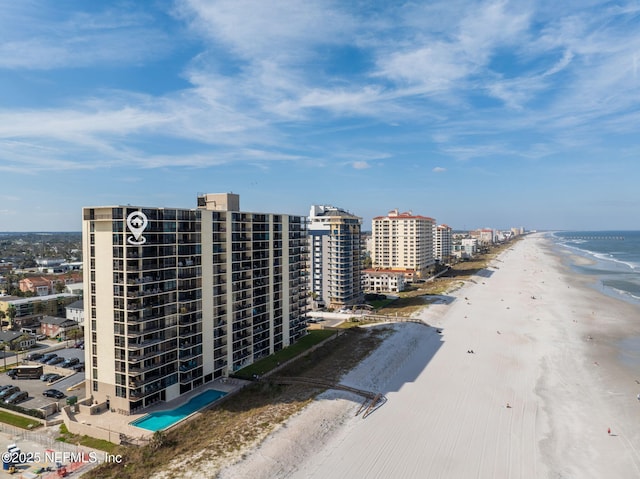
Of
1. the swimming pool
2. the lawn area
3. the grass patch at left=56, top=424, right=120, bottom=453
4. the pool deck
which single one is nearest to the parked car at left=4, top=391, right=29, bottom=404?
the pool deck

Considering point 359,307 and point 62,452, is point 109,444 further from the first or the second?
point 359,307

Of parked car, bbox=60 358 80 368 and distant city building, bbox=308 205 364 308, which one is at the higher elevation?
distant city building, bbox=308 205 364 308

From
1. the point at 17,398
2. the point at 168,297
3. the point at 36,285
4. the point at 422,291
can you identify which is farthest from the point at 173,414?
the point at 422,291

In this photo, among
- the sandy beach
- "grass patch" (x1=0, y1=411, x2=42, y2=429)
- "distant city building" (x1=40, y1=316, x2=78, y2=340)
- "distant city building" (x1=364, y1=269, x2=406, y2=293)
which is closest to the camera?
the sandy beach

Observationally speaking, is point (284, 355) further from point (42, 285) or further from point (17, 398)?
point (42, 285)

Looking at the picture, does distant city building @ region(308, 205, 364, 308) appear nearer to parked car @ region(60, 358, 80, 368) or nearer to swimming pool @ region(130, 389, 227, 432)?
parked car @ region(60, 358, 80, 368)

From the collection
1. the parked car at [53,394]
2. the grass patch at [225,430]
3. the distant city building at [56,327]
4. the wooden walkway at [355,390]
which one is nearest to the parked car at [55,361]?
the parked car at [53,394]
